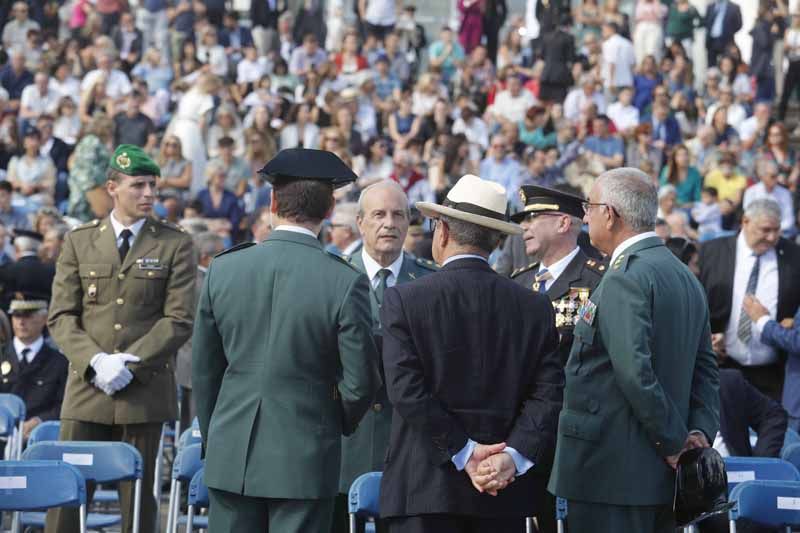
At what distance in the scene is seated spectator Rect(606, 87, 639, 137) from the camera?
20438 mm

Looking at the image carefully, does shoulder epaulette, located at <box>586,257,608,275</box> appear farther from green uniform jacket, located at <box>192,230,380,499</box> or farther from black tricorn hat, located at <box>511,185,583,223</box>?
green uniform jacket, located at <box>192,230,380,499</box>

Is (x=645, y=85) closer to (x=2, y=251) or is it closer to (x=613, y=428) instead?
(x=2, y=251)

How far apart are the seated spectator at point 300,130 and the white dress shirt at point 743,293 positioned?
9012 millimetres

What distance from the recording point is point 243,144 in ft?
59.5

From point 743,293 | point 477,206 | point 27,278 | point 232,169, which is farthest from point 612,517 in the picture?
point 232,169

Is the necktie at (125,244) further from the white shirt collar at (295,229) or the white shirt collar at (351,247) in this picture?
the white shirt collar at (351,247)

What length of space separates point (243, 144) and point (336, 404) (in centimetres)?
1286

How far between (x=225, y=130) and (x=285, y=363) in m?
13.0

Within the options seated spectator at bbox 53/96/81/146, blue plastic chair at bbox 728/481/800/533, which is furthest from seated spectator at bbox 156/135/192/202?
blue plastic chair at bbox 728/481/800/533

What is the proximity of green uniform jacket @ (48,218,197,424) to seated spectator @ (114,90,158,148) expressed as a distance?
35.2 ft

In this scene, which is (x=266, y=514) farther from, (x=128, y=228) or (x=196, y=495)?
(x=128, y=228)

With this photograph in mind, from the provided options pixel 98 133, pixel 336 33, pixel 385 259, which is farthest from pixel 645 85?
pixel 385 259

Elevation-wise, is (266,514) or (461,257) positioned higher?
(461,257)

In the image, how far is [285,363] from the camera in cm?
541
